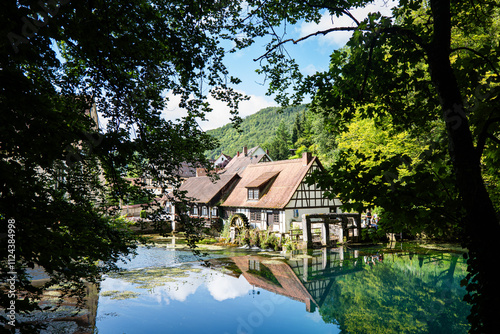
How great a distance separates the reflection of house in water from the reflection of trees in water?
55 centimetres

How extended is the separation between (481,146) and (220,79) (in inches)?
152

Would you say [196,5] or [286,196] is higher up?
[196,5]

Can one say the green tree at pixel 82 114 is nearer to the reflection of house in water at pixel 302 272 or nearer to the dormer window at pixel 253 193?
the reflection of house in water at pixel 302 272

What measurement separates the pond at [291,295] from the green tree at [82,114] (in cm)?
703

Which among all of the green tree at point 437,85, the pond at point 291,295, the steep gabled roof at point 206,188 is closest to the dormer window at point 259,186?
the steep gabled roof at point 206,188

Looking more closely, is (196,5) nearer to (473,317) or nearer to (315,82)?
(315,82)

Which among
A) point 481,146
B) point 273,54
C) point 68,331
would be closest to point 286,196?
point 68,331

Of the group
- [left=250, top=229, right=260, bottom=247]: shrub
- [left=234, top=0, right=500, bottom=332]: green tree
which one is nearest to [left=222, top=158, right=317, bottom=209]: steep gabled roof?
[left=250, top=229, right=260, bottom=247]: shrub

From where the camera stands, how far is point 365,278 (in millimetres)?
16406

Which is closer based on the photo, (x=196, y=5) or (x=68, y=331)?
(x=196, y=5)

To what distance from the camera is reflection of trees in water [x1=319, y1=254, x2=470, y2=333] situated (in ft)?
36.3

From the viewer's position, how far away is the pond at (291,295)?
10.9 meters

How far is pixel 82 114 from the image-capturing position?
494 cm

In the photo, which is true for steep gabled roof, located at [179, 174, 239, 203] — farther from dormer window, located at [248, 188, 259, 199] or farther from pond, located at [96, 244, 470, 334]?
pond, located at [96, 244, 470, 334]
